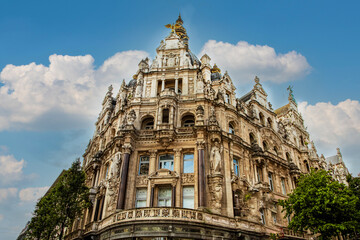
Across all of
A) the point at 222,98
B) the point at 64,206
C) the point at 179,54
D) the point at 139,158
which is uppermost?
the point at 179,54

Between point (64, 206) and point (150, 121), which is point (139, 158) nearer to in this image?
point (150, 121)

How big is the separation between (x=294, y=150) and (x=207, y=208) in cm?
2379

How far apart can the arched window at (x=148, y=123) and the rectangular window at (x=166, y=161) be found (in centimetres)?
434

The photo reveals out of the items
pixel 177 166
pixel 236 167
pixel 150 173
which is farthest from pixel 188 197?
pixel 236 167

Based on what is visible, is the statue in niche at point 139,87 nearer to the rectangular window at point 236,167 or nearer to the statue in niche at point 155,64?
the statue in niche at point 155,64

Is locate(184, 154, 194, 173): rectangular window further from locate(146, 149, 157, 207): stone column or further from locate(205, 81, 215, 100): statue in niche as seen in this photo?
locate(205, 81, 215, 100): statue in niche

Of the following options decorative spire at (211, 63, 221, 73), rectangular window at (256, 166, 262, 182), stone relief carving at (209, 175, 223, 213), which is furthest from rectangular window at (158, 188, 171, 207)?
decorative spire at (211, 63, 221, 73)

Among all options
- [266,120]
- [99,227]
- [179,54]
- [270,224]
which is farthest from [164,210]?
[266,120]

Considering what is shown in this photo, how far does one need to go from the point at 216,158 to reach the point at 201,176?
2.57 meters

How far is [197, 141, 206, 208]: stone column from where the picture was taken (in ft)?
75.3

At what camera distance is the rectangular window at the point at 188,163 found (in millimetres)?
25984

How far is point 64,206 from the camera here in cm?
2581

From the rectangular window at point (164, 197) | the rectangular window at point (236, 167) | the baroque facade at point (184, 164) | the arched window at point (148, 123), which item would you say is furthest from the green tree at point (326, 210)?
the arched window at point (148, 123)

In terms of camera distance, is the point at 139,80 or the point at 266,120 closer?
the point at 139,80
